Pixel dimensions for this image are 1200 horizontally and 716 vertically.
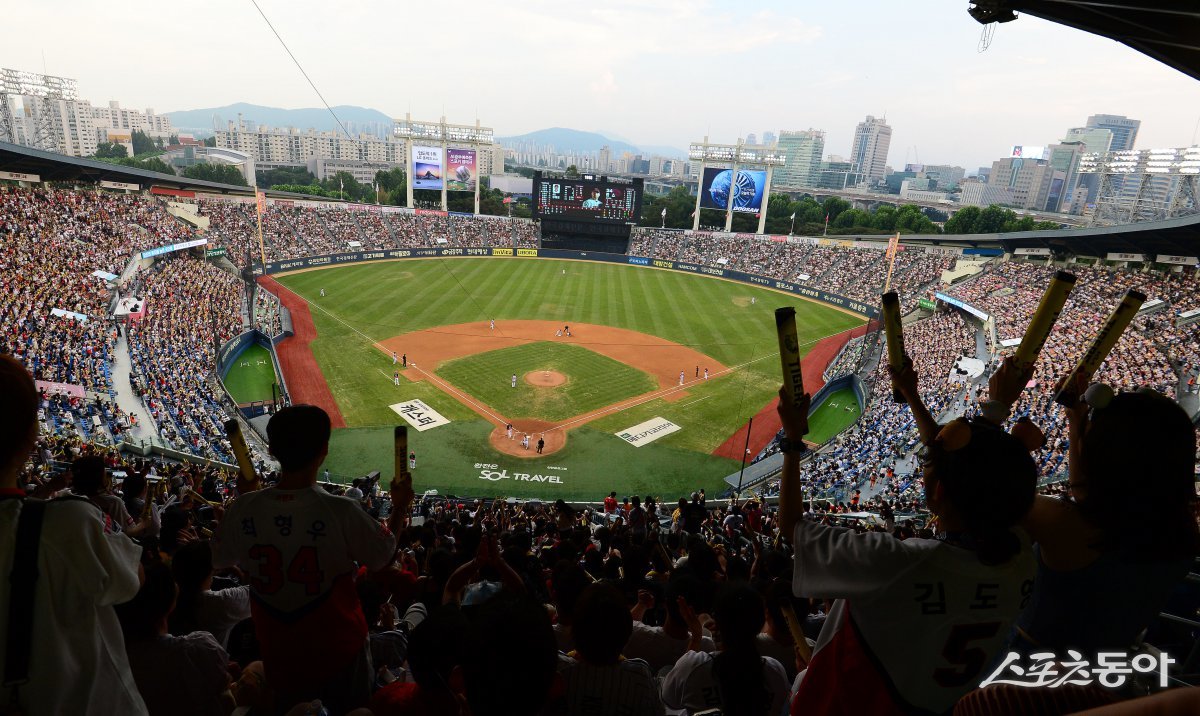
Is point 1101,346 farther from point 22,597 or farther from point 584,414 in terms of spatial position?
point 584,414

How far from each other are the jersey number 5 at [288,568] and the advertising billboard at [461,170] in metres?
70.2

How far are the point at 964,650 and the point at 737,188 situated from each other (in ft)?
235

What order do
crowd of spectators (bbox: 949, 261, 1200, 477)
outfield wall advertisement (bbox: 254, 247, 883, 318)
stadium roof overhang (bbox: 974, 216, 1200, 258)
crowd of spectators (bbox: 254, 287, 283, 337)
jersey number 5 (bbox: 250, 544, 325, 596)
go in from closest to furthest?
jersey number 5 (bbox: 250, 544, 325, 596), crowd of spectators (bbox: 949, 261, 1200, 477), stadium roof overhang (bbox: 974, 216, 1200, 258), crowd of spectators (bbox: 254, 287, 283, 337), outfield wall advertisement (bbox: 254, 247, 883, 318)

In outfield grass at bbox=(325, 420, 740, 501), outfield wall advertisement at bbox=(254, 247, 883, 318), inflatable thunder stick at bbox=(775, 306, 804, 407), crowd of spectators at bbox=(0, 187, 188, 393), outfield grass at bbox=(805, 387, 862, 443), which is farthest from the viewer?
outfield wall advertisement at bbox=(254, 247, 883, 318)

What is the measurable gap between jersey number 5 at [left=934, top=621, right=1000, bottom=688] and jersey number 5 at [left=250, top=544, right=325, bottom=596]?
2.93 metres

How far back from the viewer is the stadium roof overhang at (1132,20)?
728cm

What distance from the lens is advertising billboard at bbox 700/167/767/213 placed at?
68.9 metres

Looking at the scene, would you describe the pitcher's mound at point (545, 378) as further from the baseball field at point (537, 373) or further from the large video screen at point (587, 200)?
the large video screen at point (587, 200)

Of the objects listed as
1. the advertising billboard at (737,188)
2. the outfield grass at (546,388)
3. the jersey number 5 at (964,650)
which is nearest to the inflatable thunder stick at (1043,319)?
the jersey number 5 at (964,650)

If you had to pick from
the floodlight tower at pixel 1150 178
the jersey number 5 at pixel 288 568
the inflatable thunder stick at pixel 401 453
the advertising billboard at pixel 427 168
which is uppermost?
the floodlight tower at pixel 1150 178

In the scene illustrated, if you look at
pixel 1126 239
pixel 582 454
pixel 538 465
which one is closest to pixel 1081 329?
pixel 1126 239

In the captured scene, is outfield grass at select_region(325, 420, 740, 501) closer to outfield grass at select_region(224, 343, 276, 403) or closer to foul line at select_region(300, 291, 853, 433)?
foul line at select_region(300, 291, 853, 433)

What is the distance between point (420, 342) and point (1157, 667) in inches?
1351

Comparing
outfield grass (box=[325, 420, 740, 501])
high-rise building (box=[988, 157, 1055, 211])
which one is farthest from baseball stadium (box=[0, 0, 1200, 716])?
high-rise building (box=[988, 157, 1055, 211])
